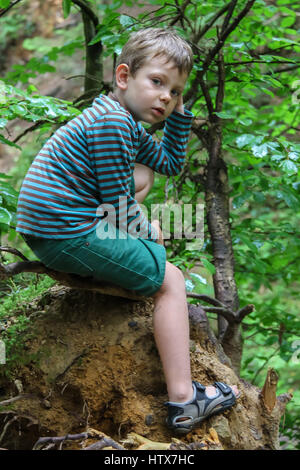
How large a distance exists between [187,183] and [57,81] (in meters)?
7.59

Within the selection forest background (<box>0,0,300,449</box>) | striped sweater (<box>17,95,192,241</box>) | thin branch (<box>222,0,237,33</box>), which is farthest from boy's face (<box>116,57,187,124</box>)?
thin branch (<box>222,0,237,33</box>)

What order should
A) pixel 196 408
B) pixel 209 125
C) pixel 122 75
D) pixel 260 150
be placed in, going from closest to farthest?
pixel 196 408 < pixel 122 75 < pixel 260 150 < pixel 209 125

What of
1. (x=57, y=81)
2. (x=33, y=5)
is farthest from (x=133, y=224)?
(x=33, y=5)

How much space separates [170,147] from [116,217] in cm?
60

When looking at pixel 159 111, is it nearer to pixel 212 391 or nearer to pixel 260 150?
pixel 260 150

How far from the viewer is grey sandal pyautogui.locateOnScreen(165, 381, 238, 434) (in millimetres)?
1776

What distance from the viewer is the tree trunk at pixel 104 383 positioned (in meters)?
1.89

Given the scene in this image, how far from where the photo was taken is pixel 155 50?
6.42ft

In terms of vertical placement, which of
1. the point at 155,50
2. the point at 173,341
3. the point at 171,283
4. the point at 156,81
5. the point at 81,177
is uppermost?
the point at 155,50

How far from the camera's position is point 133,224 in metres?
1.97

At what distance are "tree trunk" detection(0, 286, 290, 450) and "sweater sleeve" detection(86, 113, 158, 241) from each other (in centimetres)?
47

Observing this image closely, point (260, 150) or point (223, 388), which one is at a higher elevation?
point (260, 150)

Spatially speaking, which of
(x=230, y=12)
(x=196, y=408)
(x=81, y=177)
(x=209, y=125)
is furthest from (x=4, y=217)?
(x=230, y=12)

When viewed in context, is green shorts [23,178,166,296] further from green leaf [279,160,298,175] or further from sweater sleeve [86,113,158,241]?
green leaf [279,160,298,175]
